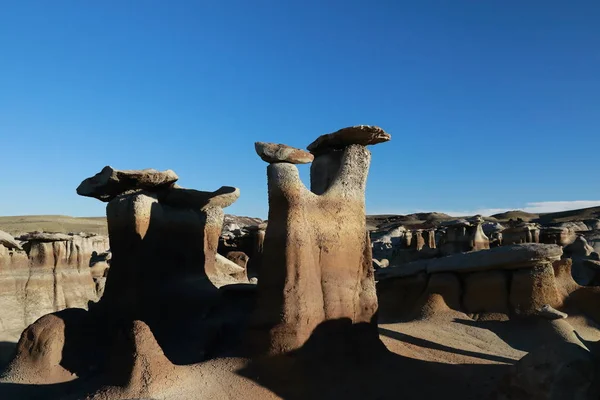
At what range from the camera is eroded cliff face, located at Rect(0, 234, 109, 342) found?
12.7 metres

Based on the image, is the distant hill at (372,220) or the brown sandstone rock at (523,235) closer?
the brown sandstone rock at (523,235)

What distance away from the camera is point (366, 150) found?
25.3 ft

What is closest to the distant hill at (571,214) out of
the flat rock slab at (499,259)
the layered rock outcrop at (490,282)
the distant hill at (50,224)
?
the distant hill at (50,224)

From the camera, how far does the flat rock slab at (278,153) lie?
6.78 meters

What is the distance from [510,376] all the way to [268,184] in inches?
139

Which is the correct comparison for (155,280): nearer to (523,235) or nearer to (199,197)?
(199,197)

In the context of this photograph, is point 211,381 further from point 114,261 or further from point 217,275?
point 217,275

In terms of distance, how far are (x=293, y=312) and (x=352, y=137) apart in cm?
269

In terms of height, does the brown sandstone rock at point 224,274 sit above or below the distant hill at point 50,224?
below

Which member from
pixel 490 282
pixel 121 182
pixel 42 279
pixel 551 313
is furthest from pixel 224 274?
pixel 551 313

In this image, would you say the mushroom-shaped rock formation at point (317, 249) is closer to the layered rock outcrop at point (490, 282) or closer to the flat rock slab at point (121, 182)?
the flat rock slab at point (121, 182)

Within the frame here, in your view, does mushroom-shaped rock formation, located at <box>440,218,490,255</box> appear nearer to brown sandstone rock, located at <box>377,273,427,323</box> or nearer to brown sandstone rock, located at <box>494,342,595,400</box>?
brown sandstone rock, located at <box>377,273,427,323</box>

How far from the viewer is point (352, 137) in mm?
7672

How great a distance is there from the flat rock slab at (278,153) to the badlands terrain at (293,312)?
0.02 metres
